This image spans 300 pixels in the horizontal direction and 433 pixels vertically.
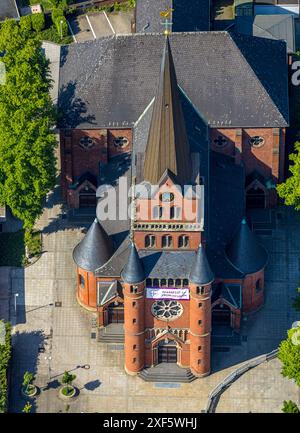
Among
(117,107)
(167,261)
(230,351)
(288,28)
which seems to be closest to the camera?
(167,261)

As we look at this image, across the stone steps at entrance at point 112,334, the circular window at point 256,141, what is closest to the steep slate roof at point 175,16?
the circular window at point 256,141

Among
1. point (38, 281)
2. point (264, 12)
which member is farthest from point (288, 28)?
point (38, 281)

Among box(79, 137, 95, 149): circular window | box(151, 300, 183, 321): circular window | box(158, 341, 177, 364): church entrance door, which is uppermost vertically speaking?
box(79, 137, 95, 149): circular window

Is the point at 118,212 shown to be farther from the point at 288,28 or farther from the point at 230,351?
the point at 288,28

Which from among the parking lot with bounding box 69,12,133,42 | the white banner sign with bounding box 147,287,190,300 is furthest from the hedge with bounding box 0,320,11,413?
the parking lot with bounding box 69,12,133,42

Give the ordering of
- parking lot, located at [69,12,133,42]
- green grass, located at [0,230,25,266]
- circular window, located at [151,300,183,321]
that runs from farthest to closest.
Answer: parking lot, located at [69,12,133,42] → green grass, located at [0,230,25,266] → circular window, located at [151,300,183,321]

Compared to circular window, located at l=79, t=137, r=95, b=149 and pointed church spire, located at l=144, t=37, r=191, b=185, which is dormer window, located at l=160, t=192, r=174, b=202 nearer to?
pointed church spire, located at l=144, t=37, r=191, b=185

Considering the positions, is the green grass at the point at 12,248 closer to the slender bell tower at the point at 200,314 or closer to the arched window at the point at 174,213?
the slender bell tower at the point at 200,314
